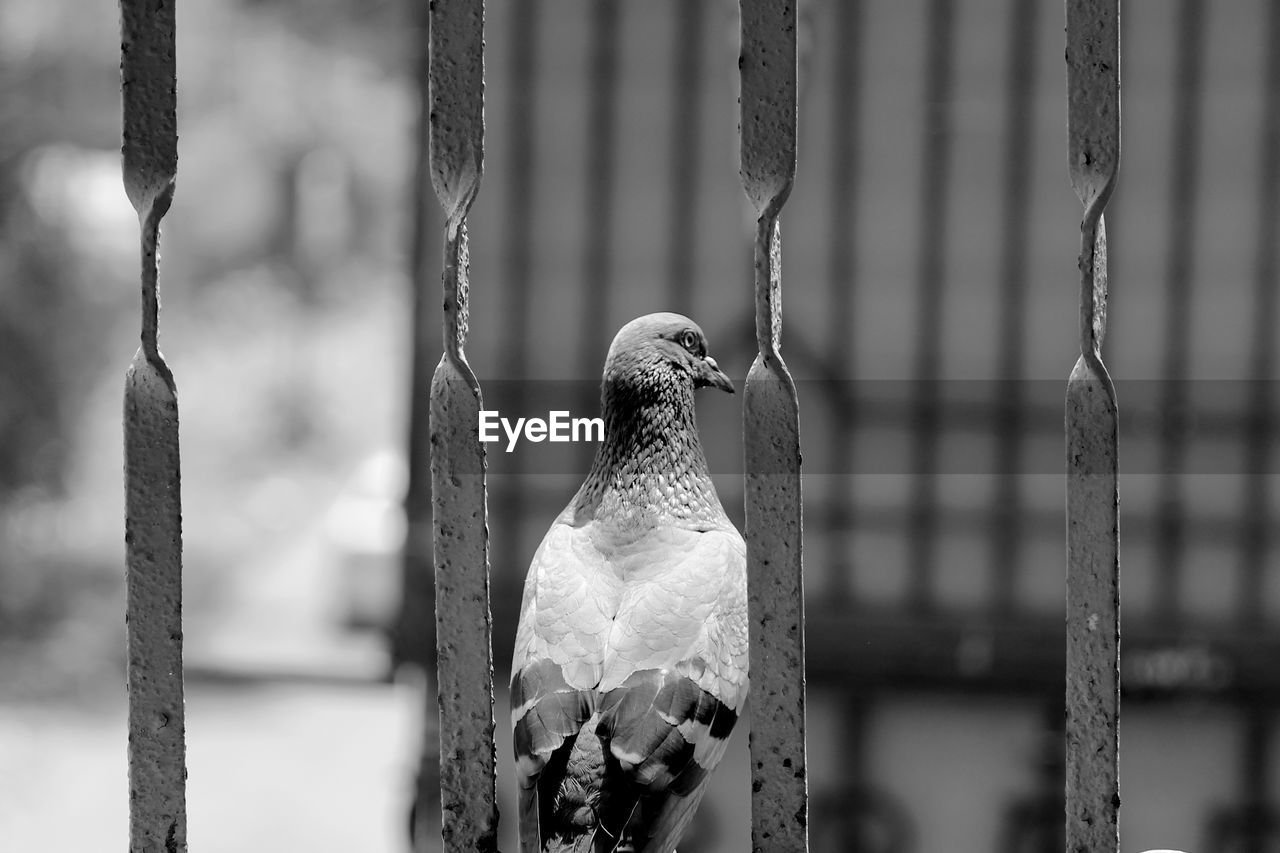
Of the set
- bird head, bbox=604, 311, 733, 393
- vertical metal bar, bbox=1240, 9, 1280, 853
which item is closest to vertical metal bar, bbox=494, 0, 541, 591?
bird head, bbox=604, 311, 733, 393

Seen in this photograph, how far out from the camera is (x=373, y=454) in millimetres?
15445

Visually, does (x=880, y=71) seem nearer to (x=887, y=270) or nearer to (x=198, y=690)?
(x=887, y=270)

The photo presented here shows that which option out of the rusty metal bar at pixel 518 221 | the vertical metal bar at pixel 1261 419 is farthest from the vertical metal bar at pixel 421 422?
the vertical metal bar at pixel 1261 419

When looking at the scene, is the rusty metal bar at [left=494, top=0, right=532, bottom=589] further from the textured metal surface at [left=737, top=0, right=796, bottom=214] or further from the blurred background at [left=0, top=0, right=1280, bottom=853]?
the textured metal surface at [left=737, top=0, right=796, bottom=214]

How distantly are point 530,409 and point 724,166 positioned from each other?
5.29ft

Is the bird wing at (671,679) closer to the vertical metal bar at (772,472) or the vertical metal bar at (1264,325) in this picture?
the vertical metal bar at (772,472)

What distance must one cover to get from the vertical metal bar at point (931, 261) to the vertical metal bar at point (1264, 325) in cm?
86

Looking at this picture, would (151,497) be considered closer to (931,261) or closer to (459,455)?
(459,455)

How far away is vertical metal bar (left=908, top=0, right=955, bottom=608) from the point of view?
336cm

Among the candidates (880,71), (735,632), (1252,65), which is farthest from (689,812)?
(1252,65)

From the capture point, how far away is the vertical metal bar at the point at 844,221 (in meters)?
3.34

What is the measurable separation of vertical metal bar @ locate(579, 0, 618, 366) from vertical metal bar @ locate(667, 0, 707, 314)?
156 mm

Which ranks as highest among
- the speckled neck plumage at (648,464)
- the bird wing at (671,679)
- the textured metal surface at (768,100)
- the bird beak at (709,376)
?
the textured metal surface at (768,100)

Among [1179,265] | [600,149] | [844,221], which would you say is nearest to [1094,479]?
[600,149]
